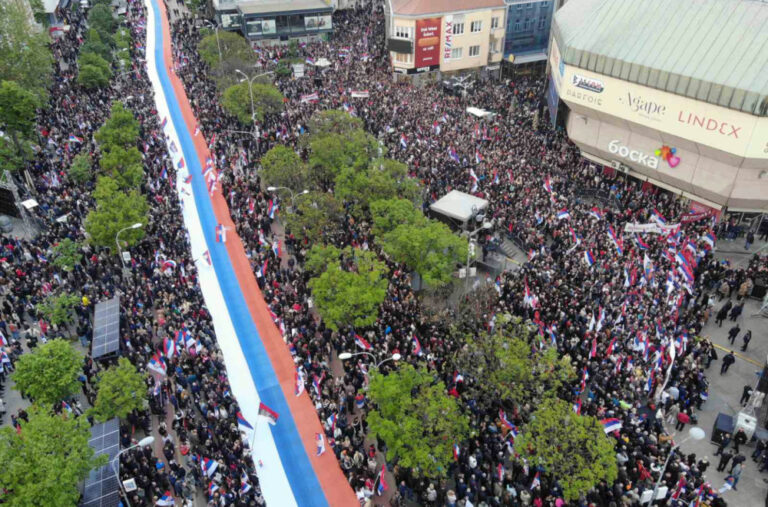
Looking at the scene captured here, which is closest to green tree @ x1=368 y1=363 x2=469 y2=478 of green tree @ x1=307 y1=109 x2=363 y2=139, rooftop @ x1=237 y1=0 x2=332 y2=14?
green tree @ x1=307 y1=109 x2=363 y2=139

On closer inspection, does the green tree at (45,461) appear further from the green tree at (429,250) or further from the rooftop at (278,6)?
the rooftop at (278,6)

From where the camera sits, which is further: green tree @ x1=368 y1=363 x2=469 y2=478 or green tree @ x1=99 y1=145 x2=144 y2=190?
green tree @ x1=99 y1=145 x2=144 y2=190

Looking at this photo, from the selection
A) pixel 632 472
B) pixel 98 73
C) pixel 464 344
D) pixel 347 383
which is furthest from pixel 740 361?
pixel 98 73

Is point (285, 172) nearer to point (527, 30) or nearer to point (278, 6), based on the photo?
point (527, 30)

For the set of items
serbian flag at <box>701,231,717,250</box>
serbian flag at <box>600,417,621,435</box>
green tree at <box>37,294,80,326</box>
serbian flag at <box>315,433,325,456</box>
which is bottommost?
serbian flag at <box>315,433,325,456</box>

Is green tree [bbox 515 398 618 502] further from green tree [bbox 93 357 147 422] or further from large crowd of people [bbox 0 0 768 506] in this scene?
green tree [bbox 93 357 147 422]

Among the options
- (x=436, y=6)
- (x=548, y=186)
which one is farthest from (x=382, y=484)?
(x=436, y=6)

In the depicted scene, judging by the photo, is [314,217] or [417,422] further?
[314,217]

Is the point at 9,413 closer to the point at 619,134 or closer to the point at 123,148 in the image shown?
the point at 123,148
